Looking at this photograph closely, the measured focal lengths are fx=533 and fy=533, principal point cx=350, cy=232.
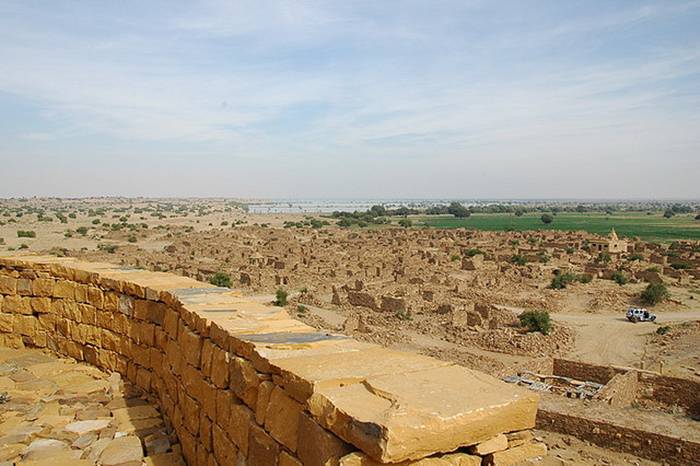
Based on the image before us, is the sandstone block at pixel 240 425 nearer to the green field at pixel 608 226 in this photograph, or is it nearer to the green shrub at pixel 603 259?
the green shrub at pixel 603 259

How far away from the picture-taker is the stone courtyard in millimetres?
3873

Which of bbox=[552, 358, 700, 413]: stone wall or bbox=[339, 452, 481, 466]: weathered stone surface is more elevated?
bbox=[339, 452, 481, 466]: weathered stone surface

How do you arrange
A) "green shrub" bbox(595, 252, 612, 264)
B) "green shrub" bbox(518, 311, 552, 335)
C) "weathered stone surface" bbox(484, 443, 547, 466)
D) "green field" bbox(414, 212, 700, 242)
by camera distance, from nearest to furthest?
"weathered stone surface" bbox(484, 443, 547, 466)
"green shrub" bbox(518, 311, 552, 335)
"green shrub" bbox(595, 252, 612, 264)
"green field" bbox(414, 212, 700, 242)

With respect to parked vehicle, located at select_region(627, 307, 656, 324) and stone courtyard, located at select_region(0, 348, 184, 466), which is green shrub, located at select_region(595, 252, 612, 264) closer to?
parked vehicle, located at select_region(627, 307, 656, 324)

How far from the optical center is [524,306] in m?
24.8

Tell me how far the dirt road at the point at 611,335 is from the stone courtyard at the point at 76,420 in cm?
1558

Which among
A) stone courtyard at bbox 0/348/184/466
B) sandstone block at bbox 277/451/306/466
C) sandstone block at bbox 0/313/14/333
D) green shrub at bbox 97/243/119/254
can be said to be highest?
sandstone block at bbox 277/451/306/466

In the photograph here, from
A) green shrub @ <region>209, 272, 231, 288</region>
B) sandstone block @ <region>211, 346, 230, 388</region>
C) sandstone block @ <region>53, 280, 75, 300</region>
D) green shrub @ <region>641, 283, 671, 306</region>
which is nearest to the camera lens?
sandstone block @ <region>211, 346, 230, 388</region>

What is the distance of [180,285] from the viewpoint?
17.8 ft

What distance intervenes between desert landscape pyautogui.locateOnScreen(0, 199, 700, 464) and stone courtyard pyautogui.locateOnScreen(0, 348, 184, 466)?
38 cm

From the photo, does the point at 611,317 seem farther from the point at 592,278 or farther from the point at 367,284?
the point at 367,284

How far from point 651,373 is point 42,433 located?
14253mm

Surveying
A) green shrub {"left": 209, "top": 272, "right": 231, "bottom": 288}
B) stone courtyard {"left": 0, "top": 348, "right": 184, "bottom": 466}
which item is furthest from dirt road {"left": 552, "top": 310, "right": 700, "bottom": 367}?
stone courtyard {"left": 0, "top": 348, "right": 184, "bottom": 466}

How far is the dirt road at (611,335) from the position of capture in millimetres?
17656
